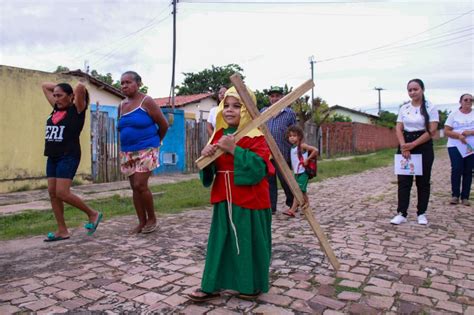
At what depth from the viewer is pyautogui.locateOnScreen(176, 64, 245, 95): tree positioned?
127 feet

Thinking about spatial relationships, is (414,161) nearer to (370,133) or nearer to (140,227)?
(140,227)

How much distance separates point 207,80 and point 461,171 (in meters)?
33.7

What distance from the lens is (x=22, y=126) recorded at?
9.44 m

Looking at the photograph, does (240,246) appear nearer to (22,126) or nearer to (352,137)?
(22,126)

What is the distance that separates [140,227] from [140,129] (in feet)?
3.88

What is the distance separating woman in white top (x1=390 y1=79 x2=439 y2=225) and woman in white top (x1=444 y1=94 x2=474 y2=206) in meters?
2.03

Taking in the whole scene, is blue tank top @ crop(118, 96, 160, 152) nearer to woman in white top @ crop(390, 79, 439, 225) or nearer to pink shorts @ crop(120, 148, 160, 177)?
pink shorts @ crop(120, 148, 160, 177)

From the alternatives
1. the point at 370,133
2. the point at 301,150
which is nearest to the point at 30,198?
the point at 301,150

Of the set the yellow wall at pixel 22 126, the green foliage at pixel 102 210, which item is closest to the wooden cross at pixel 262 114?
the green foliage at pixel 102 210

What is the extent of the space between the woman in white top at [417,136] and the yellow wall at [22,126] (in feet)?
24.7

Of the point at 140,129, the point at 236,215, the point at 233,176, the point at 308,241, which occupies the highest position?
the point at 140,129

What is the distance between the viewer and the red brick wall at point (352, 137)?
25922 mm

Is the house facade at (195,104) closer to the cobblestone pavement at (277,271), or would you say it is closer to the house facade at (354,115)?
the house facade at (354,115)

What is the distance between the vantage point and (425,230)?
17.7 ft
